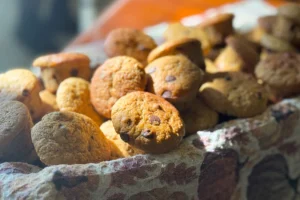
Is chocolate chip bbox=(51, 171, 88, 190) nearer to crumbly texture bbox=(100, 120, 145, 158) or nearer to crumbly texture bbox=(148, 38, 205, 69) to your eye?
crumbly texture bbox=(100, 120, 145, 158)

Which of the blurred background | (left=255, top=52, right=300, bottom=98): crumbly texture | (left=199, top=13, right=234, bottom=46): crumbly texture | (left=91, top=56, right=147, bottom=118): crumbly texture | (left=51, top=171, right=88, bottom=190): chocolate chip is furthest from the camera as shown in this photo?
the blurred background

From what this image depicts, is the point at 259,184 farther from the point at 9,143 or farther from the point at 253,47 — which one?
the point at 9,143

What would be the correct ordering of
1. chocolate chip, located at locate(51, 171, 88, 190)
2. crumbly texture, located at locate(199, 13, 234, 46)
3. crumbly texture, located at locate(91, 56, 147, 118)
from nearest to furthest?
chocolate chip, located at locate(51, 171, 88, 190) → crumbly texture, located at locate(91, 56, 147, 118) → crumbly texture, located at locate(199, 13, 234, 46)

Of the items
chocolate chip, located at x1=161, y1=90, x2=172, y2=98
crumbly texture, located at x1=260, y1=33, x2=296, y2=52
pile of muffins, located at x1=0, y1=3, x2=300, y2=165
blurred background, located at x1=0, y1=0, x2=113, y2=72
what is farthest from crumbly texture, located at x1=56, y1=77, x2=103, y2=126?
blurred background, located at x1=0, y1=0, x2=113, y2=72

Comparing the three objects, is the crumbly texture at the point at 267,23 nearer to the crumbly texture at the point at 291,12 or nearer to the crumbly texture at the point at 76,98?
the crumbly texture at the point at 291,12

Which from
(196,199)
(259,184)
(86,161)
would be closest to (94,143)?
(86,161)

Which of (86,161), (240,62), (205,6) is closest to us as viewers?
(86,161)

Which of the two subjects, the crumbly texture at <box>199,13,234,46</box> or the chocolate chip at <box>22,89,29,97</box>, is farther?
the crumbly texture at <box>199,13,234,46</box>

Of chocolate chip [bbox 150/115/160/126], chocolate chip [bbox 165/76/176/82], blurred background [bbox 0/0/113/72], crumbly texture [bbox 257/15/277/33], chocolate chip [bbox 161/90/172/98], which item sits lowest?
blurred background [bbox 0/0/113/72]

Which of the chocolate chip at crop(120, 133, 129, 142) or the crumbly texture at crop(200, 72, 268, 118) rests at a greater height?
the chocolate chip at crop(120, 133, 129, 142)
